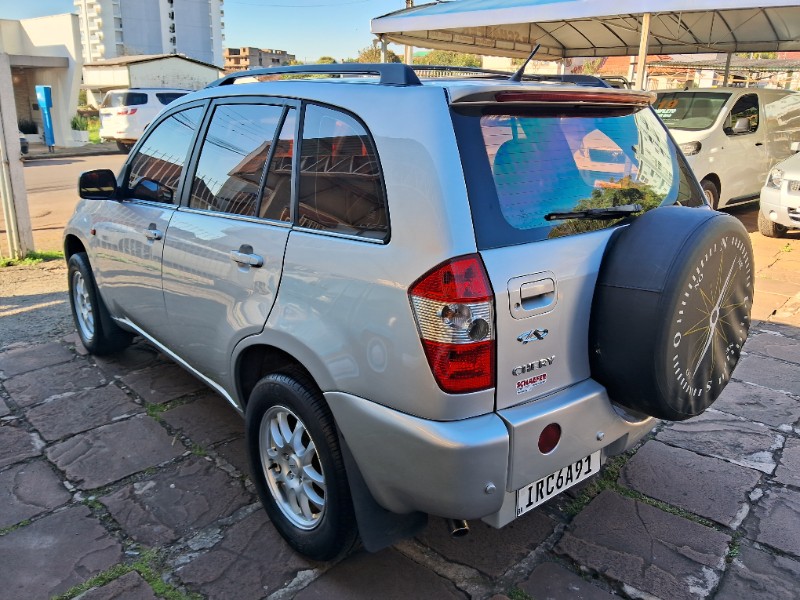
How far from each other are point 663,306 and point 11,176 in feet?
22.8

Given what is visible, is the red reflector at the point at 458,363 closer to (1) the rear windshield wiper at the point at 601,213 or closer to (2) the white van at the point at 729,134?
(1) the rear windshield wiper at the point at 601,213

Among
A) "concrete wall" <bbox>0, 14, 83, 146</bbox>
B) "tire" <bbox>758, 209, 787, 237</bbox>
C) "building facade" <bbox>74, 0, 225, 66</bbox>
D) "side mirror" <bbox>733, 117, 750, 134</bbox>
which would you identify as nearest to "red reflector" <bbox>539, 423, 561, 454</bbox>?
"tire" <bbox>758, 209, 787, 237</bbox>

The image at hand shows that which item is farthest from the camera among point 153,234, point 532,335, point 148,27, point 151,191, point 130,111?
point 148,27

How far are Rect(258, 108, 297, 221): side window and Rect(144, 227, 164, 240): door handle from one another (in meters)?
0.89

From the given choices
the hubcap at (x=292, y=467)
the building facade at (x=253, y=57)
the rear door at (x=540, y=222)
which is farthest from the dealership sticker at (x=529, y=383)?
the building facade at (x=253, y=57)

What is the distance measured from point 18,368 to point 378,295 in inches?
134

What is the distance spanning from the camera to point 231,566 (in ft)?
8.18

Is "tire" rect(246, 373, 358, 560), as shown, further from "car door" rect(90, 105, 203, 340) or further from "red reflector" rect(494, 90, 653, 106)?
"red reflector" rect(494, 90, 653, 106)

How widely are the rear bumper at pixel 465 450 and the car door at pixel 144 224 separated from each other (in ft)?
5.40

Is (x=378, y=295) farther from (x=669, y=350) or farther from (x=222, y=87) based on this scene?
(x=222, y=87)

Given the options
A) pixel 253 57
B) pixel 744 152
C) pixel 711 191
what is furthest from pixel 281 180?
pixel 253 57

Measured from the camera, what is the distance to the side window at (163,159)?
128 inches

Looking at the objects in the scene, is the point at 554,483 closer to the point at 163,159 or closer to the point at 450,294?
the point at 450,294

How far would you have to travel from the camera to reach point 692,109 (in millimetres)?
8938
